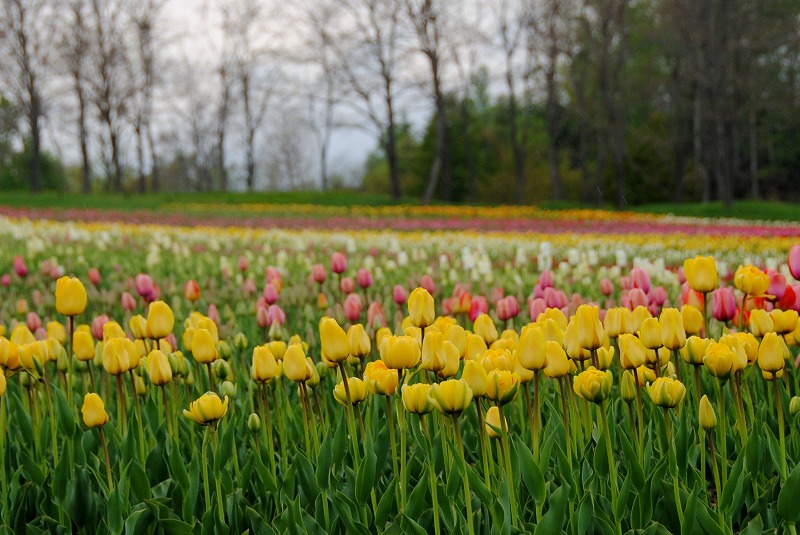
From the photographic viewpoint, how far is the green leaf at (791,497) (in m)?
1.38

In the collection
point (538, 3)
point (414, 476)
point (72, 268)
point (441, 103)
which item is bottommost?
point (414, 476)

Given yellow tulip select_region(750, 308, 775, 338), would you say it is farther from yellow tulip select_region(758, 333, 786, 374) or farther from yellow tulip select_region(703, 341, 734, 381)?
yellow tulip select_region(703, 341, 734, 381)

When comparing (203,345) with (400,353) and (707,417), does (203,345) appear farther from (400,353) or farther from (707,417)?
(707,417)

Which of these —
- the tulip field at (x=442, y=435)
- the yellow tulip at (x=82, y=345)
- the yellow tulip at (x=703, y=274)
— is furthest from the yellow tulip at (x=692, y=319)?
the yellow tulip at (x=82, y=345)

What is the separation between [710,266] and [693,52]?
27.9 meters

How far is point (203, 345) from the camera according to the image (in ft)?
6.13

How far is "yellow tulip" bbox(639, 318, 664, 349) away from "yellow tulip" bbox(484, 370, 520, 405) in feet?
1.28

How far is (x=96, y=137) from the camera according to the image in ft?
162

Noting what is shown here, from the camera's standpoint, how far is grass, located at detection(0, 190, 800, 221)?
73.4 ft

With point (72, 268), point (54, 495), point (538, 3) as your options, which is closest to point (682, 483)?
point (54, 495)

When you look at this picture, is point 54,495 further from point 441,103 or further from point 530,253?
point 441,103

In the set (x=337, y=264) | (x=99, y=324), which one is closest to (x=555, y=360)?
(x=99, y=324)

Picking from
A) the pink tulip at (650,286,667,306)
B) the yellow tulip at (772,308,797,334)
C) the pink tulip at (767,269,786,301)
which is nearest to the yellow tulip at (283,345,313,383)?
the yellow tulip at (772,308,797,334)

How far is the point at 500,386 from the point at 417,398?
0.53 feet
